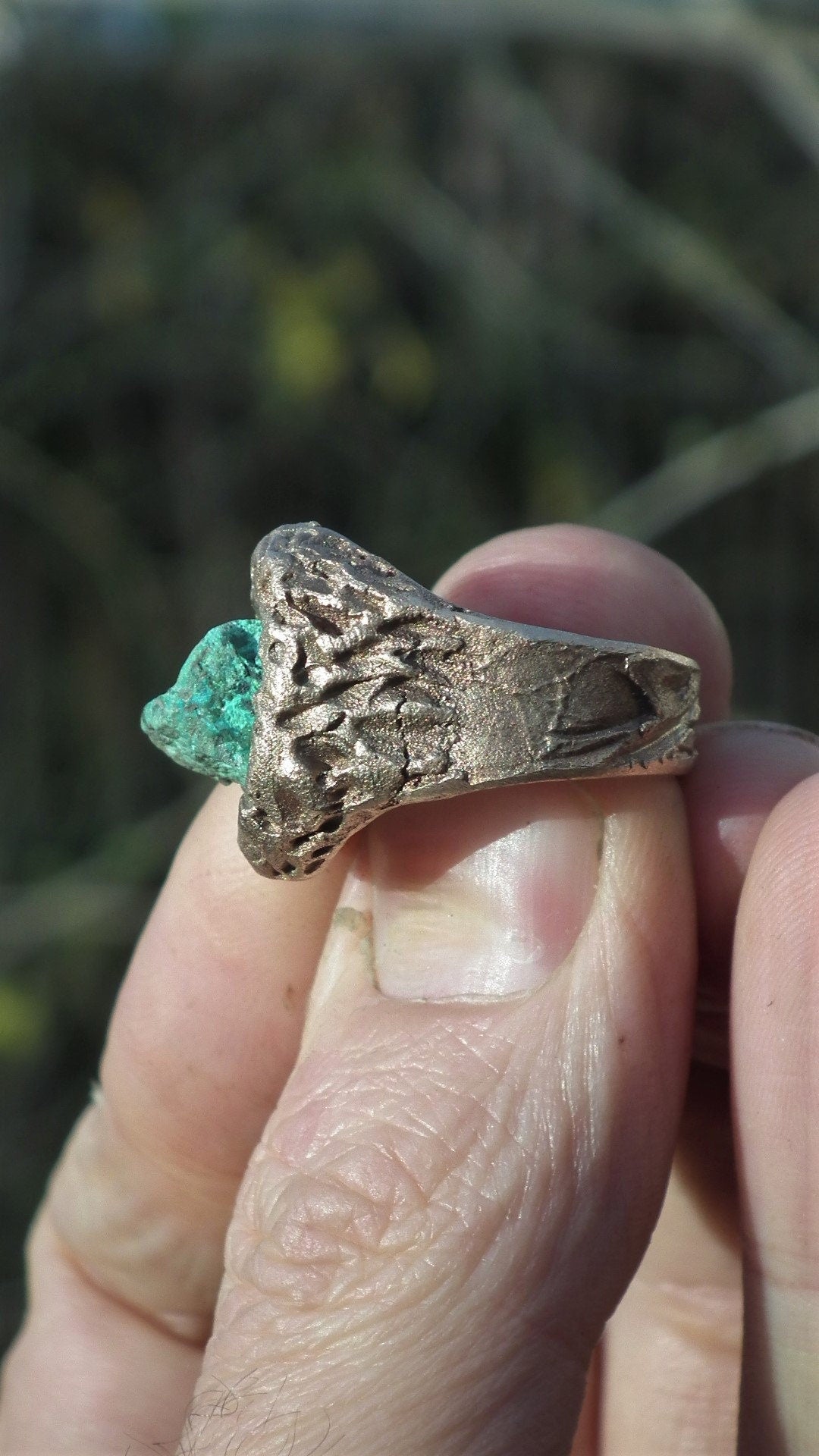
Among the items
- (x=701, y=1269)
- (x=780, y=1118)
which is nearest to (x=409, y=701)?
(x=780, y=1118)

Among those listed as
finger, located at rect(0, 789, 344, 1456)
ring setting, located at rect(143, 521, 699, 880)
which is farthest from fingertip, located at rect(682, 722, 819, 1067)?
finger, located at rect(0, 789, 344, 1456)

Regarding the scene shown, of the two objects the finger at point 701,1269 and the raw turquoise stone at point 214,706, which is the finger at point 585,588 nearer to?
the finger at point 701,1269

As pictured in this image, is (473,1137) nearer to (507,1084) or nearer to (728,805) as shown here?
(507,1084)

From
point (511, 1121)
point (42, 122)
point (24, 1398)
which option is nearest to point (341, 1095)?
point (511, 1121)

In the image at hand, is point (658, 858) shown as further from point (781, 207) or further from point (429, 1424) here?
point (781, 207)

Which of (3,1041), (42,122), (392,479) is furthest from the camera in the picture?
(392,479)
